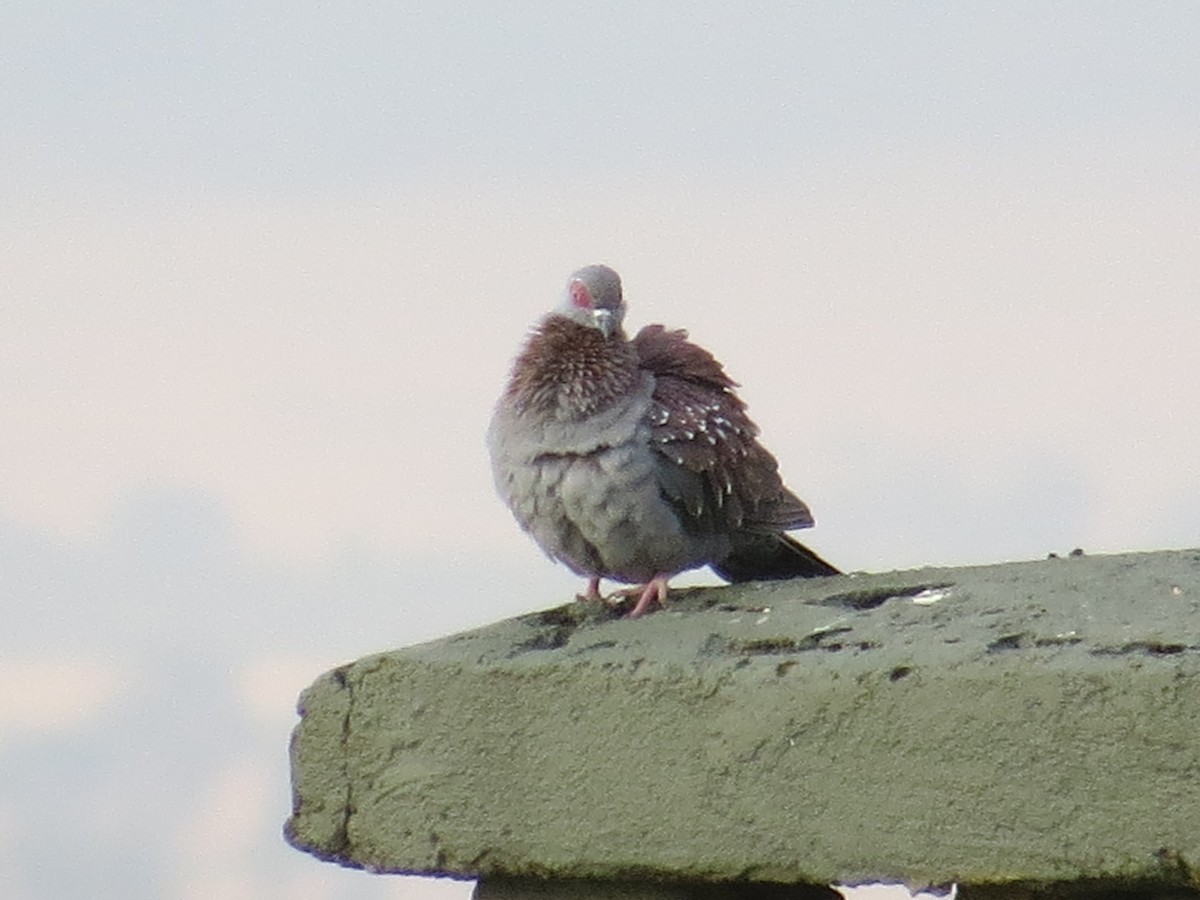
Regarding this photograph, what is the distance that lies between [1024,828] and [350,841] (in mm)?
1350

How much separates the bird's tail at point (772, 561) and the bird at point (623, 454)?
101 millimetres

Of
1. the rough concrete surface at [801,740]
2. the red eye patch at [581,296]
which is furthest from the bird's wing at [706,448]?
the rough concrete surface at [801,740]

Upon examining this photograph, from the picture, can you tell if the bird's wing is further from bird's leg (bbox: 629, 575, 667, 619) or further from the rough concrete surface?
the rough concrete surface

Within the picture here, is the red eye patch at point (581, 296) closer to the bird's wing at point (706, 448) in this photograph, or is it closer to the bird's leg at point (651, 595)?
the bird's wing at point (706, 448)

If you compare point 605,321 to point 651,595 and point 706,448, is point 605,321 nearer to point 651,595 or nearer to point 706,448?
point 706,448

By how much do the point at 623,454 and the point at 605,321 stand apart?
0.42 metres

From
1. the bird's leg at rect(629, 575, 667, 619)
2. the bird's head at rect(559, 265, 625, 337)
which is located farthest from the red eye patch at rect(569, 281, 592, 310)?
the bird's leg at rect(629, 575, 667, 619)

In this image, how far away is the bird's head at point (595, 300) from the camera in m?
6.30

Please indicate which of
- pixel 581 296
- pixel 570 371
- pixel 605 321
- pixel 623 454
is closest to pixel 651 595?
pixel 623 454

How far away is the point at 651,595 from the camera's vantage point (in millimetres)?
5641

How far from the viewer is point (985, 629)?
15.5 ft

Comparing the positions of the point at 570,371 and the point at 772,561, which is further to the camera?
the point at 772,561

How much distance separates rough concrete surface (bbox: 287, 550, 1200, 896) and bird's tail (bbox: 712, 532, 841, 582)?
1.18 metres

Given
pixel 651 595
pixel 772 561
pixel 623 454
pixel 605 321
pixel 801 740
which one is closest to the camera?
pixel 801 740
